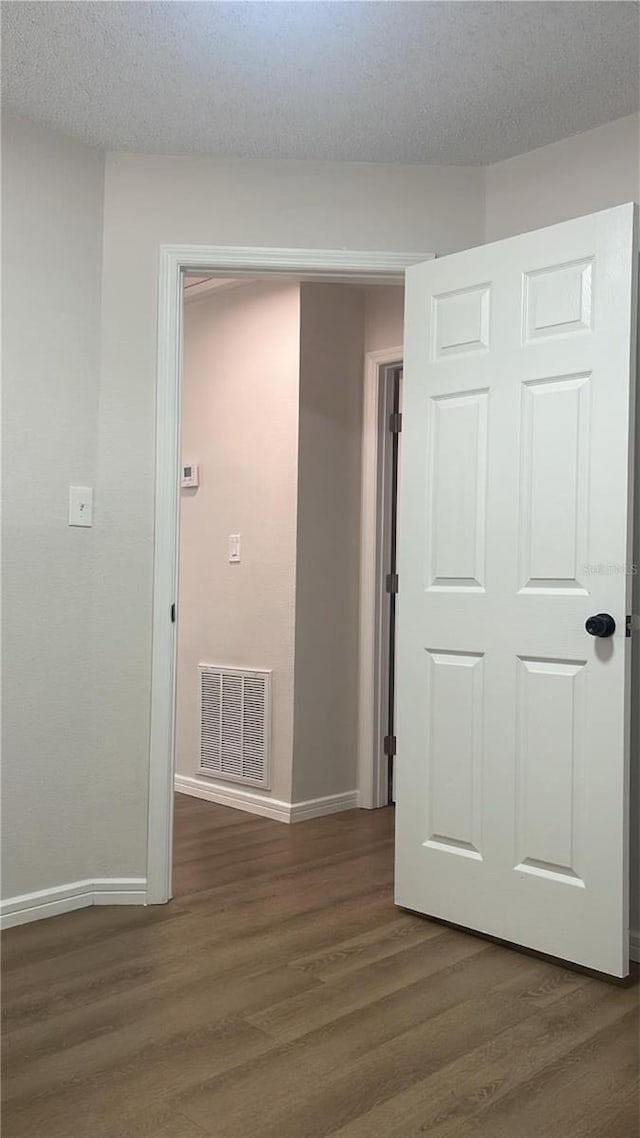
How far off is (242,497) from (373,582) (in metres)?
0.77

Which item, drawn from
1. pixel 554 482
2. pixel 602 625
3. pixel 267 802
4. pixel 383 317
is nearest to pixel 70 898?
pixel 267 802

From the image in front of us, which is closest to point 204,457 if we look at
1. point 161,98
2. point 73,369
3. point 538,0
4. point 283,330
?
point 283,330

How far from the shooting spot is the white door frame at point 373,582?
4461 mm

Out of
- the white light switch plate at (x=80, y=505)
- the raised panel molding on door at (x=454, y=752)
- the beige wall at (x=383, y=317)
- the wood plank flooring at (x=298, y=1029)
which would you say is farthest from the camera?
the beige wall at (x=383, y=317)

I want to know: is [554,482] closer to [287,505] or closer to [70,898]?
[287,505]

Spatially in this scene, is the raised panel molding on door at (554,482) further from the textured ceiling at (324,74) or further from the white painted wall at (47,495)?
the white painted wall at (47,495)

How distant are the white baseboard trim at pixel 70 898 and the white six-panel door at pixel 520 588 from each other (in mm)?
882

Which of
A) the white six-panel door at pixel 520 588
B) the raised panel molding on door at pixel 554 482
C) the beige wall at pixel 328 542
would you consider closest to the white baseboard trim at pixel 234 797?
the beige wall at pixel 328 542

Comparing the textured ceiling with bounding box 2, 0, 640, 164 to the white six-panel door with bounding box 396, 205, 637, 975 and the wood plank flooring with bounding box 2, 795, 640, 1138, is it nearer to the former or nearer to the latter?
the white six-panel door with bounding box 396, 205, 637, 975

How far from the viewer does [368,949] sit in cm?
266

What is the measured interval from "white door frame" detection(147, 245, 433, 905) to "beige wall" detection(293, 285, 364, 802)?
3.74 feet

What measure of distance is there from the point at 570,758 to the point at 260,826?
190 cm

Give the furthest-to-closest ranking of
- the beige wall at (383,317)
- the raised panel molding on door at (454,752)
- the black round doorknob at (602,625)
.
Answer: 1. the beige wall at (383,317)
2. the raised panel molding on door at (454,752)
3. the black round doorknob at (602,625)

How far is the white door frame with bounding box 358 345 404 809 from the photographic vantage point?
14.6 feet
